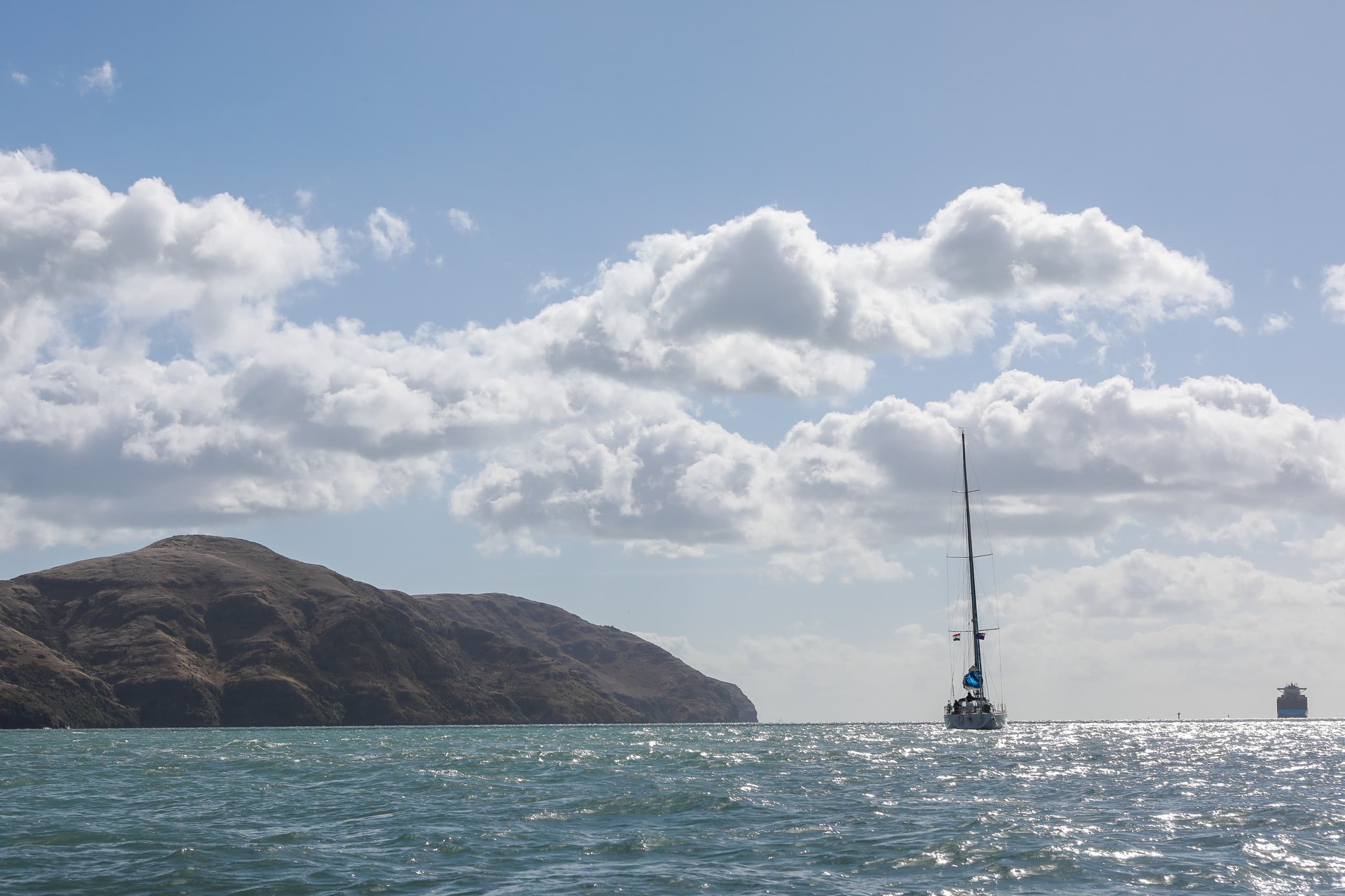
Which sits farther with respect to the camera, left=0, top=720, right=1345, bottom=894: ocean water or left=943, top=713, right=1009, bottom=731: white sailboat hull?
left=943, top=713, right=1009, bottom=731: white sailboat hull

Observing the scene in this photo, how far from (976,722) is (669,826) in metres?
116

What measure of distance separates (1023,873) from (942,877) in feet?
8.74

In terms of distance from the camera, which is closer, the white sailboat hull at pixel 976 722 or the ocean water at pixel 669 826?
the ocean water at pixel 669 826

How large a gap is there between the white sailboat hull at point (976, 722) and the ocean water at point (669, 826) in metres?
65.8

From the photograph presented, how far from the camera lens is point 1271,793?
6122cm

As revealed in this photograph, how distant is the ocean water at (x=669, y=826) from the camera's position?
33.8 m

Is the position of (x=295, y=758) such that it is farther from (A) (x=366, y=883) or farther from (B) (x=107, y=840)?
(A) (x=366, y=883)

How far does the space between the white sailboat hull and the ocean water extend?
6575 cm

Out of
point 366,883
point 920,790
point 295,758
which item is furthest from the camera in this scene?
point 295,758

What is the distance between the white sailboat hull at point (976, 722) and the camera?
152m

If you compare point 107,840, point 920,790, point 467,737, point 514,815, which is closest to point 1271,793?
point 920,790

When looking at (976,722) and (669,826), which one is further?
(976,722)

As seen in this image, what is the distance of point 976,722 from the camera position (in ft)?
499

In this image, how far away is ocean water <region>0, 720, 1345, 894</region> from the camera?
3384 cm
